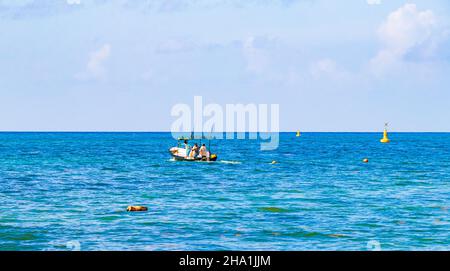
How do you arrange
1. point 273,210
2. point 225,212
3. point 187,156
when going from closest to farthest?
1. point 225,212
2. point 273,210
3. point 187,156

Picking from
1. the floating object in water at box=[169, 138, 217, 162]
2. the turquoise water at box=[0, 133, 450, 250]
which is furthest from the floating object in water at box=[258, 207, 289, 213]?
the floating object in water at box=[169, 138, 217, 162]

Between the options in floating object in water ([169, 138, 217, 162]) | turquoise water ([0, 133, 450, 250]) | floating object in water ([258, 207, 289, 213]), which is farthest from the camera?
floating object in water ([169, 138, 217, 162])

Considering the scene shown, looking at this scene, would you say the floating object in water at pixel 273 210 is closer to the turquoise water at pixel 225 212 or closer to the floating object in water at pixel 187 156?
the turquoise water at pixel 225 212

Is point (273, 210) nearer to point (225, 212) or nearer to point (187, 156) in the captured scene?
point (225, 212)

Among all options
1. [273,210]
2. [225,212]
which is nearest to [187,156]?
[273,210]

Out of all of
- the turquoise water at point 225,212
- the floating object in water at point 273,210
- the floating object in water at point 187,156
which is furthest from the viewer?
the floating object in water at point 187,156

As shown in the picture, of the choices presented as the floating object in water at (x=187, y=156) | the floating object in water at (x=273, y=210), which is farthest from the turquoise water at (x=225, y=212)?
the floating object in water at (x=187, y=156)

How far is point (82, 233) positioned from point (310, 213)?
17506mm

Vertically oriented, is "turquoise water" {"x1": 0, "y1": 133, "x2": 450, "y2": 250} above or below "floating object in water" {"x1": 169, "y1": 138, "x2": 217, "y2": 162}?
below

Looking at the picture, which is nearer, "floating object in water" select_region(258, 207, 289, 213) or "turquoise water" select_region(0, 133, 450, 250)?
"turquoise water" select_region(0, 133, 450, 250)

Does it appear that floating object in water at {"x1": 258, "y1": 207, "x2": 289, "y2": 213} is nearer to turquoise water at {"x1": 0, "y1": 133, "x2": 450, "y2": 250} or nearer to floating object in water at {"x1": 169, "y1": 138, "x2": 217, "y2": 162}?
turquoise water at {"x1": 0, "y1": 133, "x2": 450, "y2": 250}

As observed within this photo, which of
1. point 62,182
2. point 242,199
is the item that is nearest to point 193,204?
point 242,199

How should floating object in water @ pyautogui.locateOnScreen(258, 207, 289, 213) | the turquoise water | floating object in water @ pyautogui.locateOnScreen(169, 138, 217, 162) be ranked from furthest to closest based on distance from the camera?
floating object in water @ pyautogui.locateOnScreen(169, 138, 217, 162) < floating object in water @ pyautogui.locateOnScreen(258, 207, 289, 213) < the turquoise water
